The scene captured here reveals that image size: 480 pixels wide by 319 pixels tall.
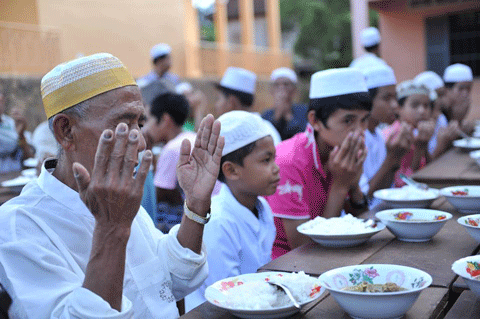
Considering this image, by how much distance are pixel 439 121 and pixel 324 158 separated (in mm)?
4338

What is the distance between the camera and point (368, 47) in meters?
7.68

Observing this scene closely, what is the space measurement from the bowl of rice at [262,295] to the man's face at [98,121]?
1.65 ft

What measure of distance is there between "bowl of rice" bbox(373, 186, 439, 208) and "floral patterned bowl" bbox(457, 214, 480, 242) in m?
A: 0.73

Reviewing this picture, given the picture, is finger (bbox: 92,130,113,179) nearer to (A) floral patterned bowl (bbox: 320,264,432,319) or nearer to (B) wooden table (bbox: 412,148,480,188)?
(A) floral patterned bowl (bbox: 320,264,432,319)

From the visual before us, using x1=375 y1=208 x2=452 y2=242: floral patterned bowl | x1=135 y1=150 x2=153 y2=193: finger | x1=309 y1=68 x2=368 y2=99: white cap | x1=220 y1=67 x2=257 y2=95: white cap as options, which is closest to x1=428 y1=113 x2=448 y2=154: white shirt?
x1=220 y1=67 x2=257 y2=95: white cap

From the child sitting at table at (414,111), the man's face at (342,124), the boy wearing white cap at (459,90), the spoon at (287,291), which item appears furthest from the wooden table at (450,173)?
the boy wearing white cap at (459,90)

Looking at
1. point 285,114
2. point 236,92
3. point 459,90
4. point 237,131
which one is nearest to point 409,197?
point 237,131

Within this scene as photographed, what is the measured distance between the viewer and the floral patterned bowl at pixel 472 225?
199cm

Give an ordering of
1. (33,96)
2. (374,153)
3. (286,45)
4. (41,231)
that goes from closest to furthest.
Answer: (41,231) → (374,153) → (33,96) → (286,45)

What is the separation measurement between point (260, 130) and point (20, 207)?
4.56 ft

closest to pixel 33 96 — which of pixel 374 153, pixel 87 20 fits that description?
pixel 87 20

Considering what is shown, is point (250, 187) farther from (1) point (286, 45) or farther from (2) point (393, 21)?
(1) point (286, 45)

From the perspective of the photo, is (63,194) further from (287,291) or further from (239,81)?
(239,81)

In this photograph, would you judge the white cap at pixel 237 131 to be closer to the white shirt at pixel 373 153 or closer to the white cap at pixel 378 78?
the white shirt at pixel 373 153
